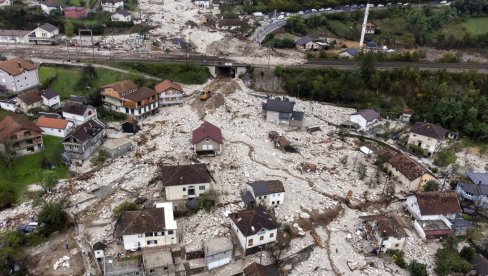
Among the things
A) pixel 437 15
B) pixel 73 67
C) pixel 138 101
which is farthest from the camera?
pixel 437 15

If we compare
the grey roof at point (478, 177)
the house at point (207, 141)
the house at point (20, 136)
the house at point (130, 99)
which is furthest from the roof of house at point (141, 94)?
the grey roof at point (478, 177)

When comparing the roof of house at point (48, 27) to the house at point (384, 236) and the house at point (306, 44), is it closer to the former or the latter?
the house at point (306, 44)

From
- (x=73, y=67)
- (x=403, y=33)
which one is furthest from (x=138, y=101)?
(x=403, y=33)

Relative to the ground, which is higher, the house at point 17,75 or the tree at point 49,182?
the house at point 17,75

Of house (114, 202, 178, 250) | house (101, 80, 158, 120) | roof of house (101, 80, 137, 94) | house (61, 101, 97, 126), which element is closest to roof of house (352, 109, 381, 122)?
house (101, 80, 158, 120)

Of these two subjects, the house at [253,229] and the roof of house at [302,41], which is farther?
the roof of house at [302,41]

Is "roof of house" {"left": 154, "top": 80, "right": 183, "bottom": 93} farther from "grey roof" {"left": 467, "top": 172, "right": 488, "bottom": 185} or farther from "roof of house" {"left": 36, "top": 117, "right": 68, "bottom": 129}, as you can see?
"grey roof" {"left": 467, "top": 172, "right": 488, "bottom": 185}

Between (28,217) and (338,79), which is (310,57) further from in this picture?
(28,217)
